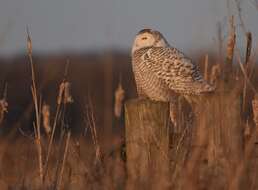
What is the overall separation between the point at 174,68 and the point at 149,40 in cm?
65

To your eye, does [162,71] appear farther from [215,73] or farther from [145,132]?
[145,132]

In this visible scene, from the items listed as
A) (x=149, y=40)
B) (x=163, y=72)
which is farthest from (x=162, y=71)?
(x=149, y=40)

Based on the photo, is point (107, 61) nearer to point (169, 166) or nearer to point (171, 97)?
point (169, 166)

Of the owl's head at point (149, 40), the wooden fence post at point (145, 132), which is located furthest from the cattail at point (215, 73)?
the owl's head at point (149, 40)

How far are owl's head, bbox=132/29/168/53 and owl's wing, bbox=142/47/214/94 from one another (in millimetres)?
271

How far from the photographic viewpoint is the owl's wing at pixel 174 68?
5145 millimetres

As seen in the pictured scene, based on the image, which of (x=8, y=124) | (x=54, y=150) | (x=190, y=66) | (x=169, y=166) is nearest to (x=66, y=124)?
(x=54, y=150)

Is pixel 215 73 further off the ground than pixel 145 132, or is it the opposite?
pixel 215 73

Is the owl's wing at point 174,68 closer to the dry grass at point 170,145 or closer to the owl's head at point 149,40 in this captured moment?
the owl's head at point 149,40

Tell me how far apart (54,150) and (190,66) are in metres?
1.31

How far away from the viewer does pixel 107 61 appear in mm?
3812

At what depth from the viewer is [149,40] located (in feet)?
19.4

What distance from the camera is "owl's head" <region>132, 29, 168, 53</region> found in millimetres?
5859

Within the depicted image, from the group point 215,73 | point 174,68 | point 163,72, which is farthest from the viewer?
point 163,72
